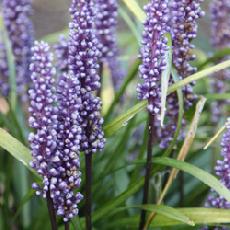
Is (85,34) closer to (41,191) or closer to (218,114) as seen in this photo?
(41,191)

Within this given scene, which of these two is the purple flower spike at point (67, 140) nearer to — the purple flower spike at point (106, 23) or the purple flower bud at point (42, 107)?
the purple flower bud at point (42, 107)

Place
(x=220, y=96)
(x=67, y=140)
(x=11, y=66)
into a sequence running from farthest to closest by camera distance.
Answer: (x=11, y=66) < (x=220, y=96) < (x=67, y=140)

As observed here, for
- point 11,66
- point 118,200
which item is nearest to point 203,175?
point 118,200

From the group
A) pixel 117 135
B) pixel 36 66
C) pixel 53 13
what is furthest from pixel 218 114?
pixel 53 13

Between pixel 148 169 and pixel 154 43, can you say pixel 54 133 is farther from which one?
pixel 148 169

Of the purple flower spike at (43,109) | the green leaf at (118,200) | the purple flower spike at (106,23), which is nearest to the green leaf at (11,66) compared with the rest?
the purple flower spike at (106,23)
